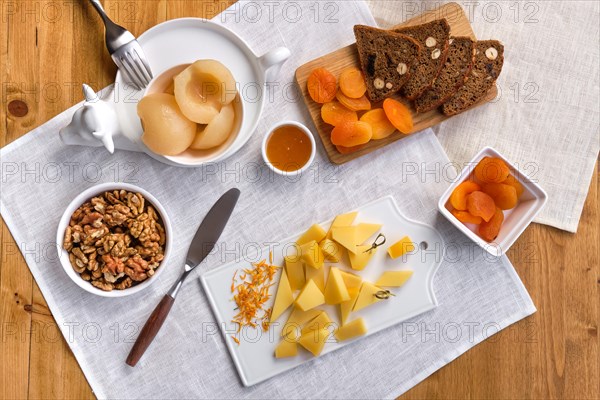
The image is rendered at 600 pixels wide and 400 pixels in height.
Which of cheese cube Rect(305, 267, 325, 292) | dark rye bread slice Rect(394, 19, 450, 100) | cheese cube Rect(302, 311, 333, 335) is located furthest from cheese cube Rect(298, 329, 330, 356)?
dark rye bread slice Rect(394, 19, 450, 100)

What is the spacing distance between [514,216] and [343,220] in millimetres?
467

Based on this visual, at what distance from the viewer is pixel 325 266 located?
1.48m

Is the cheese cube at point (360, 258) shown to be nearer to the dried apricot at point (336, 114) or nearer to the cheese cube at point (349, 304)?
the cheese cube at point (349, 304)

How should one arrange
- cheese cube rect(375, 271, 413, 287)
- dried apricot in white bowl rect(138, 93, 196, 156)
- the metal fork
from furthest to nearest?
cheese cube rect(375, 271, 413, 287) → the metal fork → dried apricot in white bowl rect(138, 93, 196, 156)

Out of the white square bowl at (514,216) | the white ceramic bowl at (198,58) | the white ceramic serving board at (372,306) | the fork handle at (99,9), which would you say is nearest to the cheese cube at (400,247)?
the white ceramic serving board at (372,306)

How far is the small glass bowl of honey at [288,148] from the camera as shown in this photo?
1.43m

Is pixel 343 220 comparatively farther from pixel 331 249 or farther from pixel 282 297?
pixel 282 297

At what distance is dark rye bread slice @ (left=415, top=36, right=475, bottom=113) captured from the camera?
1445 mm

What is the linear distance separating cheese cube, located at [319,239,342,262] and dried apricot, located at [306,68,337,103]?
39cm

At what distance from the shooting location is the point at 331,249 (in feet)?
4.72

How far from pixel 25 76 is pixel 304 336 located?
104cm

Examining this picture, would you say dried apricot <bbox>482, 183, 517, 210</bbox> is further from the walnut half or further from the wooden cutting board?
the walnut half

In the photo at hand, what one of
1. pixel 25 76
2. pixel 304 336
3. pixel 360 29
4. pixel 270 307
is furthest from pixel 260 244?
pixel 25 76

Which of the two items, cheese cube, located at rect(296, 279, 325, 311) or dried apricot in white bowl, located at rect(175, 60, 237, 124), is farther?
cheese cube, located at rect(296, 279, 325, 311)
